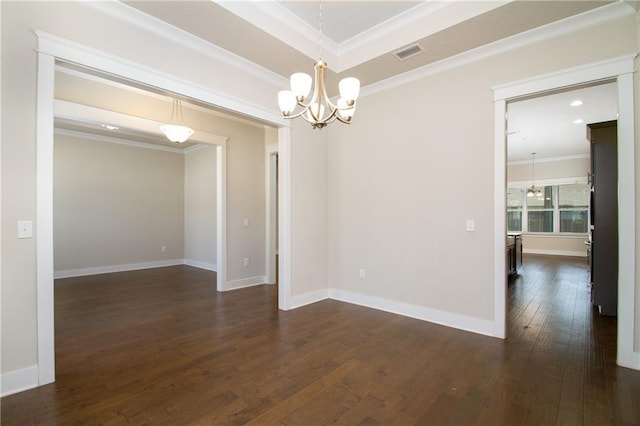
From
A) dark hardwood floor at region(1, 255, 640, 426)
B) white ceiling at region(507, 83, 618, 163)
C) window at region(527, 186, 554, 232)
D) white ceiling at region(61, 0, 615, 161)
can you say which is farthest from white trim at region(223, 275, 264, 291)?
window at region(527, 186, 554, 232)

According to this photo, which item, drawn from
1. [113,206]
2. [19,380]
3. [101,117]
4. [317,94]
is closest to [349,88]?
[317,94]

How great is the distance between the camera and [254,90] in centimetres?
358

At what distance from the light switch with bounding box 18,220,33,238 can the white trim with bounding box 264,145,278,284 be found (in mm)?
3645

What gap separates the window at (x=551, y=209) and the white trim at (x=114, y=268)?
11171mm

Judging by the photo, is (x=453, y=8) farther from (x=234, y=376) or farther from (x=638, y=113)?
(x=234, y=376)

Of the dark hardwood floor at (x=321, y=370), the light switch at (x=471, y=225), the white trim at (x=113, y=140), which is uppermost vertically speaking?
the white trim at (x=113, y=140)

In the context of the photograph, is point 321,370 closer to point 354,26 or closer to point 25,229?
point 25,229

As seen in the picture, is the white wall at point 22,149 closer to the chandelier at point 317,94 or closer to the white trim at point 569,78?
the chandelier at point 317,94

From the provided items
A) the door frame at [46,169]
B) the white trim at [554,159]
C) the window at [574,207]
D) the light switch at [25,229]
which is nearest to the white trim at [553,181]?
the window at [574,207]

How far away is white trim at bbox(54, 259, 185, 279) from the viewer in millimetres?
6086

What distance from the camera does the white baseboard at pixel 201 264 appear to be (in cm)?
697

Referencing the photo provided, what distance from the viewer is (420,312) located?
3.62 meters

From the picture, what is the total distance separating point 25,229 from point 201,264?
5.43 metres

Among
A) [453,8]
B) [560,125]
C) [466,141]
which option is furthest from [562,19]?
[560,125]
